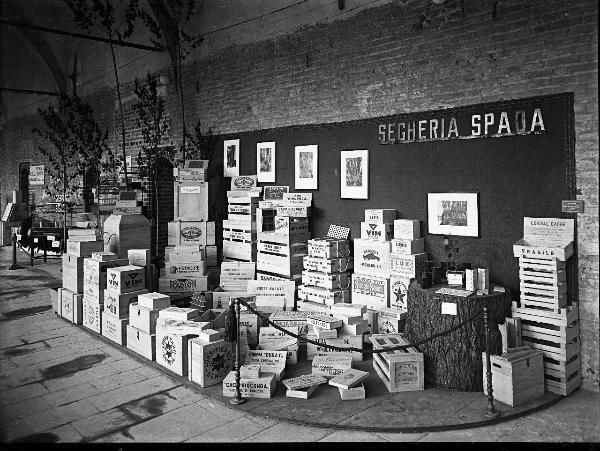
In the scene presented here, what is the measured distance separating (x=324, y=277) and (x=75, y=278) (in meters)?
3.57

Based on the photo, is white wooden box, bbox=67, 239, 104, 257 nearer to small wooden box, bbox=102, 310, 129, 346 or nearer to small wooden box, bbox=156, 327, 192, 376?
small wooden box, bbox=102, 310, 129, 346

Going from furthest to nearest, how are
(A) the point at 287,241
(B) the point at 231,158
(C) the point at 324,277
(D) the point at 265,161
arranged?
1. (B) the point at 231,158
2. (D) the point at 265,161
3. (A) the point at 287,241
4. (C) the point at 324,277

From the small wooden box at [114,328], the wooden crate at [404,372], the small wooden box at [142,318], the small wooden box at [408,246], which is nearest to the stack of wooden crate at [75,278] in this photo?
the small wooden box at [114,328]

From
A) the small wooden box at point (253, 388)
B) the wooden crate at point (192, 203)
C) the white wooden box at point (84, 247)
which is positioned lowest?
the small wooden box at point (253, 388)

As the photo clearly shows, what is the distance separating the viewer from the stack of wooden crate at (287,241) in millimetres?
7062

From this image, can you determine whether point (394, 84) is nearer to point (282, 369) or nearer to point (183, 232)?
point (282, 369)

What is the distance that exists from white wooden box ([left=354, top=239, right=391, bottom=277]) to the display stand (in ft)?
3.99

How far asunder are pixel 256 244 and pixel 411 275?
2877 millimetres

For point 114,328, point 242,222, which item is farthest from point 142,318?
point 242,222

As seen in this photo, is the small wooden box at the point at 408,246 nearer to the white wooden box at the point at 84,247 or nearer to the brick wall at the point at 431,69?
the brick wall at the point at 431,69

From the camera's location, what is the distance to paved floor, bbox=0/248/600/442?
12.6 ft

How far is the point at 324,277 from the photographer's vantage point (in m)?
6.49

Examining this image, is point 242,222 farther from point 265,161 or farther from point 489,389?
point 489,389

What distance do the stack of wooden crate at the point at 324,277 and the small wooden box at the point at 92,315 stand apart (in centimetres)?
260
